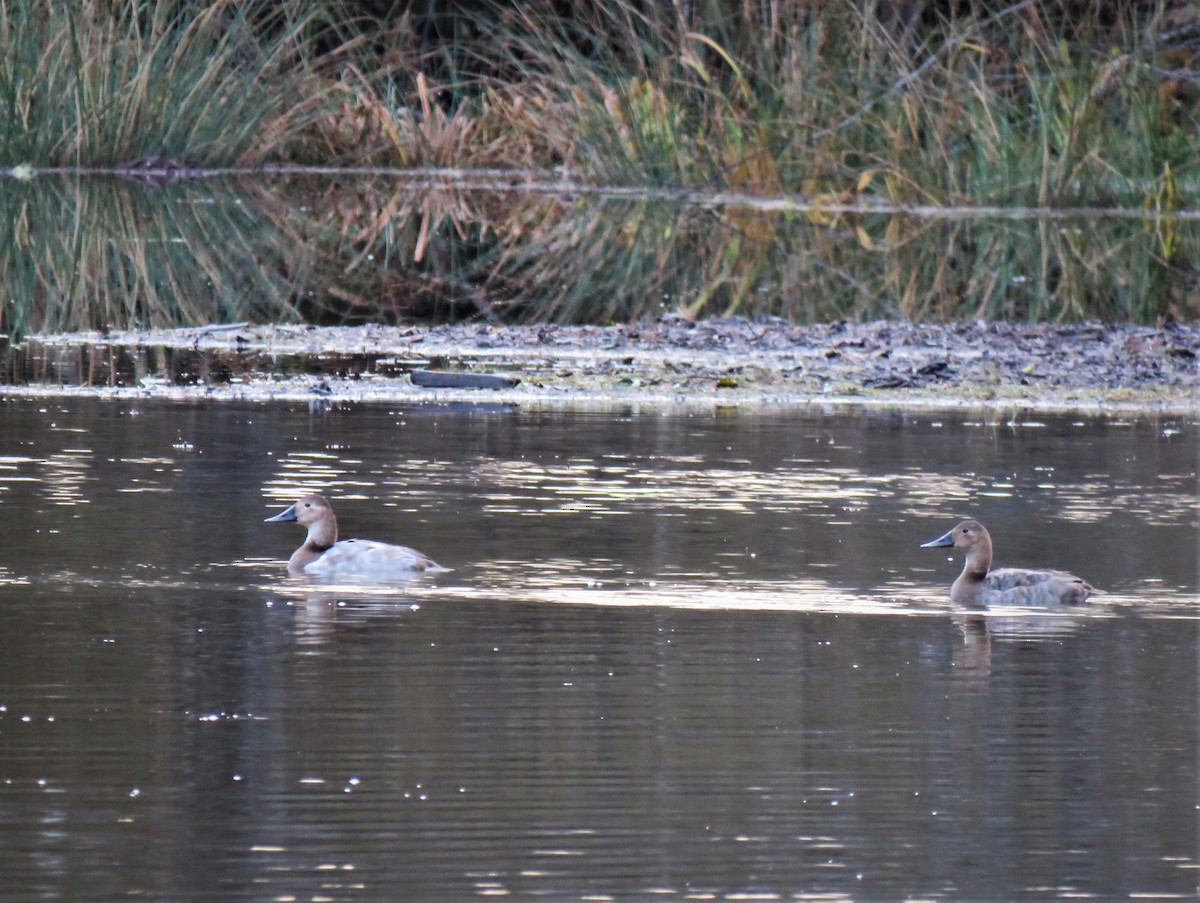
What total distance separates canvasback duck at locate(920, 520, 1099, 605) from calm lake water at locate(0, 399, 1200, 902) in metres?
0.10

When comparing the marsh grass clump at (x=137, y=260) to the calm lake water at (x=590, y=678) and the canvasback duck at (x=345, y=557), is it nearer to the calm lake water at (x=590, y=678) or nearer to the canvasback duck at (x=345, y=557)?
the calm lake water at (x=590, y=678)

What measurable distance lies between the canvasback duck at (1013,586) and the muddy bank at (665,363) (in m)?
4.80

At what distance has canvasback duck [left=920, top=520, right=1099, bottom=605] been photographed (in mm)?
8398

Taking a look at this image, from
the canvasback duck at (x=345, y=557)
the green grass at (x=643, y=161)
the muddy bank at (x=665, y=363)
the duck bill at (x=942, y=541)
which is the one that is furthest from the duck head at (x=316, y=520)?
the green grass at (x=643, y=161)

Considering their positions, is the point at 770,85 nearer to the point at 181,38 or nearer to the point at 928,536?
the point at 181,38

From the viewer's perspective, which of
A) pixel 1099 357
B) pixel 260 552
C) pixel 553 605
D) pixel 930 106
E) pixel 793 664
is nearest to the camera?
pixel 793 664

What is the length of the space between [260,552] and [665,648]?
218 centimetres

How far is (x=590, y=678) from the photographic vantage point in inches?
278

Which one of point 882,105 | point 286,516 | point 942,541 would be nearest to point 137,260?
point 882,105

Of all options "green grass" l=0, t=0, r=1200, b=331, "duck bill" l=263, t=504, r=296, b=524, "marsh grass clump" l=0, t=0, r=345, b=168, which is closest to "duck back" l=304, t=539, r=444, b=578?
"duck bill" l=263, t=504, r=296, b=524

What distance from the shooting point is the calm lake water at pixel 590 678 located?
5461 millimetres

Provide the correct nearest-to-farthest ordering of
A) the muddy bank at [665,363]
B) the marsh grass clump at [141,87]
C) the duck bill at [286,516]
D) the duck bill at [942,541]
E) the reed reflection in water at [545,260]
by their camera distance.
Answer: the duck bill at [942,541]
the duck bill at [286,516]
the muddy bank at [665,363]
the reed reflection in water at [545,260]
the marsh grass clump at [141,87]

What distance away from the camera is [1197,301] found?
18594 mm

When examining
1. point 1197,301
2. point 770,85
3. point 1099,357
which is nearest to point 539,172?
point 770,85
